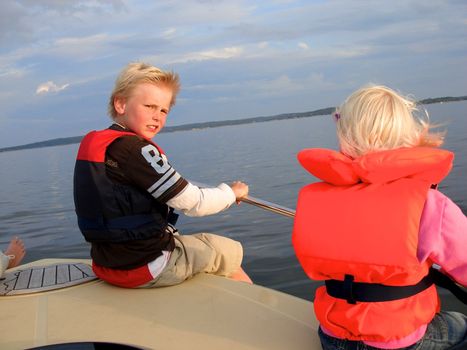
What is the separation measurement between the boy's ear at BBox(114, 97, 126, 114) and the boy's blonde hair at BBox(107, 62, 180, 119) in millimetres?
19

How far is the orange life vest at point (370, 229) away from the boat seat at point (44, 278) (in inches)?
72.3

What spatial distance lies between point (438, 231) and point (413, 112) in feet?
1.50

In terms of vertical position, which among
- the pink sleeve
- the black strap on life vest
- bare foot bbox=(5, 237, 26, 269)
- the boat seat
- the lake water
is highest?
the pink sleeve

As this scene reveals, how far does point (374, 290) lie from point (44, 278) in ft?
7.44

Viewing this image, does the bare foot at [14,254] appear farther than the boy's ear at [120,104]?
Yes

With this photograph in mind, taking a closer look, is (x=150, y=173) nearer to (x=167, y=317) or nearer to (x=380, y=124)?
(x=167, y=317)

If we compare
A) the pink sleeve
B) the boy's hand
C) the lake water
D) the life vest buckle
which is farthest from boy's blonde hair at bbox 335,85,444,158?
the lake water

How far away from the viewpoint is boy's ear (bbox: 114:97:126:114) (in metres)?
3.01

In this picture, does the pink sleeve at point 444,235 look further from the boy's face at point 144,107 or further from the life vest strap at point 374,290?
the boy's face at point 144,107

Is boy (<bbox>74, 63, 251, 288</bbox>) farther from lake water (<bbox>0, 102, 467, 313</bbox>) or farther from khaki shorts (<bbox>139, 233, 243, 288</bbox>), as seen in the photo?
lake water (<bbox>0, 102, 467, 313</bbox>)

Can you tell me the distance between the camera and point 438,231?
180cm

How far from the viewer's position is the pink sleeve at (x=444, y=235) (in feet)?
5.84

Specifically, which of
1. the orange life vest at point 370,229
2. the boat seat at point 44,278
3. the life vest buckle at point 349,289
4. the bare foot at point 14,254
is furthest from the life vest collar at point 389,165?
the bare foot at point 14,254

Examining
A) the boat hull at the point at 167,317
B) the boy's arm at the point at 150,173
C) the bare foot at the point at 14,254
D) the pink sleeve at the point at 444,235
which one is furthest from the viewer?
the bare foot at the point at 14,254
